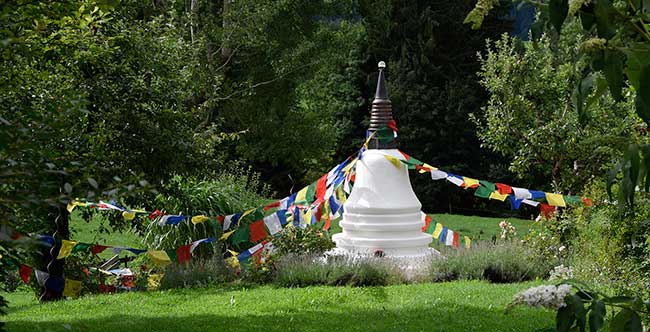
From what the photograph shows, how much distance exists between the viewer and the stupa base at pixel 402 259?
11.2 m

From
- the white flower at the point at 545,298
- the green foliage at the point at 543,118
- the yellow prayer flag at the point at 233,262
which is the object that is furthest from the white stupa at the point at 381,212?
the green foliage at the point at 543,118

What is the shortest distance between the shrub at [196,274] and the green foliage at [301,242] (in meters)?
0.93

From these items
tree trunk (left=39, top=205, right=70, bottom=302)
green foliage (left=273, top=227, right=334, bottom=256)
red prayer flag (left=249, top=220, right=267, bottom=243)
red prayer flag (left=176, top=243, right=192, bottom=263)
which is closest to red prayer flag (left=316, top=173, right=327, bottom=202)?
green foliage (left=273, top=227, right=334, bottom=256)

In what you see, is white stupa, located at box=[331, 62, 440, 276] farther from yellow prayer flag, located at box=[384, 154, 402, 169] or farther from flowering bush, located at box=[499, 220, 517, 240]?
flowering bush, located at box=[499, 220, 517, 240]

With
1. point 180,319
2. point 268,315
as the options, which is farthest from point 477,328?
point 180,319

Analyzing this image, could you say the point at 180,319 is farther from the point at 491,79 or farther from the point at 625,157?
the point at 491,79

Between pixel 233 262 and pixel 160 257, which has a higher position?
pixel 160 257

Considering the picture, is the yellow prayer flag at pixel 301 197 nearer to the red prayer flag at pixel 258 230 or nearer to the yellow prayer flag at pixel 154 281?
the red prayer flag at pixel 258 230

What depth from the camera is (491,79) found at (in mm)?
17375

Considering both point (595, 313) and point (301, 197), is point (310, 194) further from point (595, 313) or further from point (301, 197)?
point (595, 313)

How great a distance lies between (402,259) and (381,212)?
0.90 m

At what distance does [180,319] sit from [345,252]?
4.33 meters

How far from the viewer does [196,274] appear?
11.8 meters

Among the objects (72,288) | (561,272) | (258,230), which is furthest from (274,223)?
(561,272)
